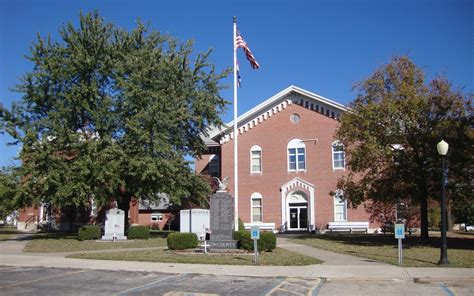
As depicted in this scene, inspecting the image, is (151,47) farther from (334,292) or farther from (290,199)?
(334,292)

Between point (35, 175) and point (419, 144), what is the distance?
22694 millimetres

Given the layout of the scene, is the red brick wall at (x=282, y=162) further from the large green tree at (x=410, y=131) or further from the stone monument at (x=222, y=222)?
the stone monument at (x=222, y=222)

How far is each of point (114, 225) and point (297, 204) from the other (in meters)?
17.3

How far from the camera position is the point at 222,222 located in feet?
70.0

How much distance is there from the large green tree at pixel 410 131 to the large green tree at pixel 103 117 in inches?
431

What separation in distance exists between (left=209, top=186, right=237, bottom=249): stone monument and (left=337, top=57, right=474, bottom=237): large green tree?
27.6 ft

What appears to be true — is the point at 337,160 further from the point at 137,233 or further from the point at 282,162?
the point at 137,233

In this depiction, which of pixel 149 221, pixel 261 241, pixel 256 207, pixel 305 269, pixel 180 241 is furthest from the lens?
pixel 149 221

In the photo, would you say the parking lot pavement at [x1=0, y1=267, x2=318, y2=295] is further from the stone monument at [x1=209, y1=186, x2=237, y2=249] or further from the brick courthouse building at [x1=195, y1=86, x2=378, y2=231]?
the brick courthouse building at [x1=195, y1=86, x2=378, y2=231]

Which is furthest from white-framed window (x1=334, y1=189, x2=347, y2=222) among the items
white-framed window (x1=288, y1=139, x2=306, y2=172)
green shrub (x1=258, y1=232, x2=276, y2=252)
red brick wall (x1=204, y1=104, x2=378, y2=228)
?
green shrub (x1=258, y1=232, x2=276, y2=252)

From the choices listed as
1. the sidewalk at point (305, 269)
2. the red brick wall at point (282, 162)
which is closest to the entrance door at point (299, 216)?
the red brick wall at point (282, 162)

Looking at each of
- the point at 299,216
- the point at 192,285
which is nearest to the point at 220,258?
the point at 192,285

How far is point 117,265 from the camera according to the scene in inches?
637

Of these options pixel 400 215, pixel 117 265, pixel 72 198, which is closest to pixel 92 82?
pixel 72 198
